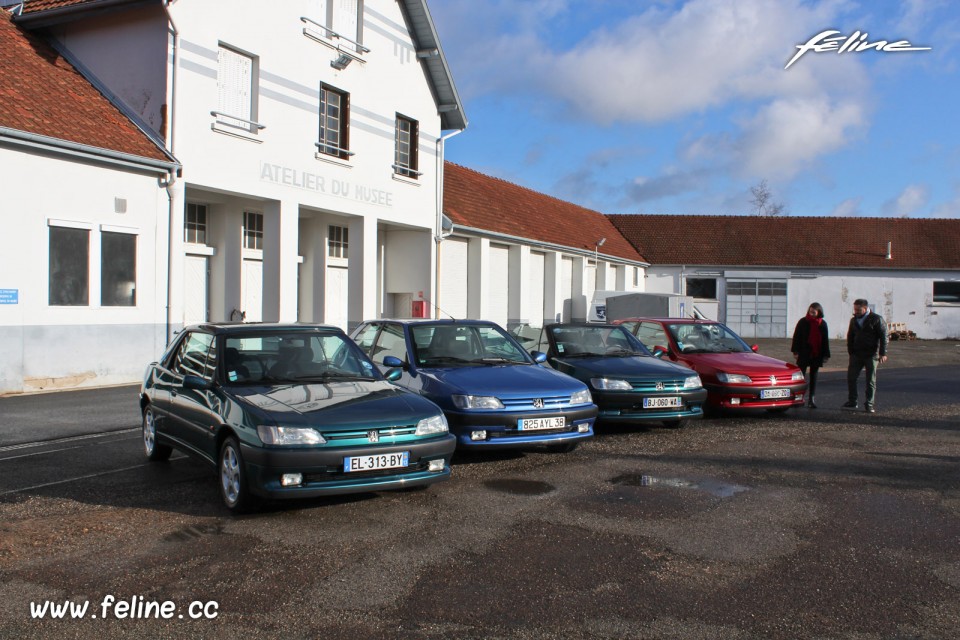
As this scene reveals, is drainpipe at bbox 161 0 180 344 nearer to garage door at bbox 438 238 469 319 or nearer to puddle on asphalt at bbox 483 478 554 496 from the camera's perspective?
garage door at bbox 438 238 469 319

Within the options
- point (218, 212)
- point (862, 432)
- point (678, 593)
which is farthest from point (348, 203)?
point (678, 593)

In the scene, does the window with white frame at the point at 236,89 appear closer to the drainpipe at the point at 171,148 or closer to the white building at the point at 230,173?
the white building at the point at 230,173

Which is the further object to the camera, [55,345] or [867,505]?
[55,345]

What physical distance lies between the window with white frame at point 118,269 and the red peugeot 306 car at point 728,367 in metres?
8.98

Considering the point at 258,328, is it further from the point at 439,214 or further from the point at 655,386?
the point at 439,214

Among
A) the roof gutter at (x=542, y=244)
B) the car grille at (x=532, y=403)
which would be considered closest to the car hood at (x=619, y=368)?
the car grille at (x=532, y=403)

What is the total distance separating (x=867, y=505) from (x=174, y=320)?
12.8 meters

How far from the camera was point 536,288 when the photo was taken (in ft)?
106


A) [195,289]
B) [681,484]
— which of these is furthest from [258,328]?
[195,289]

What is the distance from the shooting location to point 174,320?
15859 mm

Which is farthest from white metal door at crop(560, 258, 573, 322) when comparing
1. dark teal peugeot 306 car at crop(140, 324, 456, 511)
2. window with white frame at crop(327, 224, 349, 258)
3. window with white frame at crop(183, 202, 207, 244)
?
dark teal peugeot 306 car at crop(140, 324, 456, 511)

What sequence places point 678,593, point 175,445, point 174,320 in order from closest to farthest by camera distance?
point 678,593, point 175,445, point 174,320

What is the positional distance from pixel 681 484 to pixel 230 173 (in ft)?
40.6

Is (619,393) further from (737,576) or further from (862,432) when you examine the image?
(737,576)
